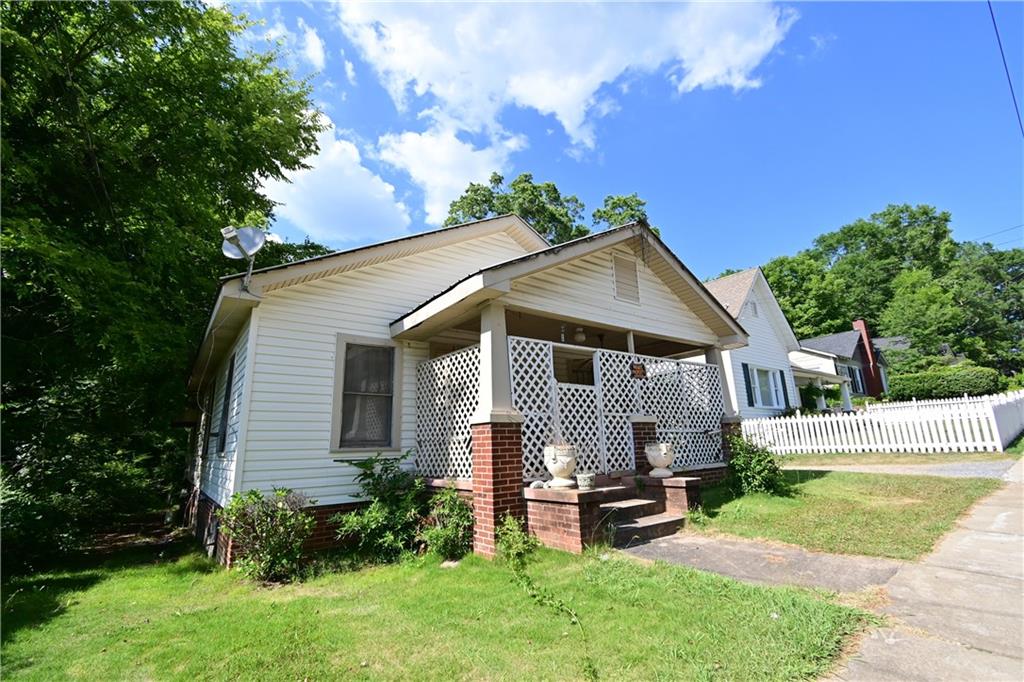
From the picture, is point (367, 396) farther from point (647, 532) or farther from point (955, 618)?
point (955, 618)

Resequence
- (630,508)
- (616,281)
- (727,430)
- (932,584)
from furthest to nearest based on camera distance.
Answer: (727,430)
(616,281)
(630,508)
(932,584)

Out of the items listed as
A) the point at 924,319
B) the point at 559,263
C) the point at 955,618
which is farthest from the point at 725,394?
the point at 924,319

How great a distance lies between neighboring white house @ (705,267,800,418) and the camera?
1845cm

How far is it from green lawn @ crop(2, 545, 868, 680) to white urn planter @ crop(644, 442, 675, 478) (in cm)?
252

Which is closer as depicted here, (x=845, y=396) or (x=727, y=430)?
(x=727, y=430)

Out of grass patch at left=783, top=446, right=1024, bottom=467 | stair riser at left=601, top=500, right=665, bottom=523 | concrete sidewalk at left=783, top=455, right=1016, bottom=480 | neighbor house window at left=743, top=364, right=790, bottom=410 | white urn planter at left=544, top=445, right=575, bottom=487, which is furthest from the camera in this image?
neighbor house window at left=743, top=364, right=790, bottom=410

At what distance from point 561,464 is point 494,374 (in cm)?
143

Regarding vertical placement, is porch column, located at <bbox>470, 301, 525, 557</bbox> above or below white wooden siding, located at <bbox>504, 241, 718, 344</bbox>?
below

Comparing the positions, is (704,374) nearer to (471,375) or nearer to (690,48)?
(471,375)

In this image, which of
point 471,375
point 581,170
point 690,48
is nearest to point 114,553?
point 471,375

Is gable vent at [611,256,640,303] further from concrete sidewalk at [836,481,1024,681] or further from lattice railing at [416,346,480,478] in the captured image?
concrete sidewalk at [836,481,1024,681]

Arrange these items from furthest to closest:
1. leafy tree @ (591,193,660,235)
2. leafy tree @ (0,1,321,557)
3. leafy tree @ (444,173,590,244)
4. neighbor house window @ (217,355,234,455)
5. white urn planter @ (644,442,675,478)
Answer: leafy tree @ (591,193,660,235), leafy tree @ (444,173,590,244), neighbor house window @ (217,355,234,455), leafy tree @ (0,1,321,557), white urn planter @ (644,442,675,478)

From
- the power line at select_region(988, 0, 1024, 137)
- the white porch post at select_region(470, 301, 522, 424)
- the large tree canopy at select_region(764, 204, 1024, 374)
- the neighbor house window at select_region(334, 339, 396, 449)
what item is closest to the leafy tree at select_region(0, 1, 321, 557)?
the neighbor house window at select_region(334, 339, 396, 449)

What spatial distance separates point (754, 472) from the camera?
7867 mm
